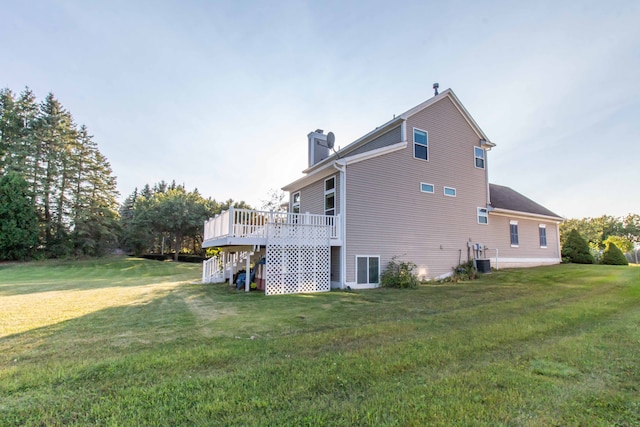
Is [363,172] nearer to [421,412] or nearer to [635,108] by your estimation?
[421,412]

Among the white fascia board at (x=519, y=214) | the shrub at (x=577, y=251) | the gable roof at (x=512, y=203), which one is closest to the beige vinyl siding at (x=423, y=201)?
the white fascia board at (x=519, y=214)

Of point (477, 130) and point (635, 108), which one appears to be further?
point (477, 130)

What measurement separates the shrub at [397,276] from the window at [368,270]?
298 mm

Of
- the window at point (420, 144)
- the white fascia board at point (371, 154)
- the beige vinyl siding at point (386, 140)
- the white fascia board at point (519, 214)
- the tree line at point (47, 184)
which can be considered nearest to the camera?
the white fascia board at point (371, 154)

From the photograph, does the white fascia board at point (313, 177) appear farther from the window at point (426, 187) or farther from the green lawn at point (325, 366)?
the green lawn at point (325, 366)

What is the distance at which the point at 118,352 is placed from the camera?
13.3ft

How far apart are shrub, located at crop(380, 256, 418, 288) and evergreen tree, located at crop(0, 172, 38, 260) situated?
2899 centimetres

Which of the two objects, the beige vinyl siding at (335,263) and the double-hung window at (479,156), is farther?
the double-hung window at (479,156)

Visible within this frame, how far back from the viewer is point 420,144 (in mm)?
13250

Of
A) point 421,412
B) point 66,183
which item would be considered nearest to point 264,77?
point 421,412

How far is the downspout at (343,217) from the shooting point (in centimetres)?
1096

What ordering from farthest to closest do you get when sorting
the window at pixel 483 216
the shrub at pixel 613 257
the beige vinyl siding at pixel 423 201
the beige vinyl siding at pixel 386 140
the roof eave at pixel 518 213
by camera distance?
the shrub at pixel 613 257, the roof eave at pixel 518 213, the window at pixel 483 216, the beige vinyl siding at pixel 386 140, the beige vinyl siding at pixel 423 201

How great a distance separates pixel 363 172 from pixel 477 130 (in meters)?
7.59

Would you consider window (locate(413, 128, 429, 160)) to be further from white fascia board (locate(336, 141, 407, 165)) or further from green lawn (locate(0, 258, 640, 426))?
green lawn (locate(0, 258, 640, 426))
